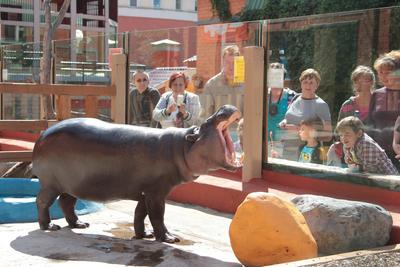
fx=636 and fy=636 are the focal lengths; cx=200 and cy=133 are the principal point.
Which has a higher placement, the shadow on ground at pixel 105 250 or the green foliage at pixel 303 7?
the green foliage at pixel 303 7

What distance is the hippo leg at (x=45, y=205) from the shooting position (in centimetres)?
575

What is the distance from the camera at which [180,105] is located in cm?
824

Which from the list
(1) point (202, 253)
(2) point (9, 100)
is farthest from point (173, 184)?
(2) point (9, 100)

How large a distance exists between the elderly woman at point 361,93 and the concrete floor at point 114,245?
1.72 meters

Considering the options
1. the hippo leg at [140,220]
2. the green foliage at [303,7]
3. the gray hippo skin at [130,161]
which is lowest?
the hippo leg at [140,220]

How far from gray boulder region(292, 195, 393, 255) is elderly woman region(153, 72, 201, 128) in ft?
10.9

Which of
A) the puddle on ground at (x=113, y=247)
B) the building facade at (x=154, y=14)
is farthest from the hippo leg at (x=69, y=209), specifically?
the building facade at (x=154, y=14)

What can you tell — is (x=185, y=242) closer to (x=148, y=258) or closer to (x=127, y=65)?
(x=148, y=258)

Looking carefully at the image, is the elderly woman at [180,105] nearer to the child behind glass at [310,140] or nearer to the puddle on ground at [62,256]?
the child behind glass at [310,140]

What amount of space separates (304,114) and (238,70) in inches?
46.0

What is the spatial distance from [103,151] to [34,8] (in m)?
24.2

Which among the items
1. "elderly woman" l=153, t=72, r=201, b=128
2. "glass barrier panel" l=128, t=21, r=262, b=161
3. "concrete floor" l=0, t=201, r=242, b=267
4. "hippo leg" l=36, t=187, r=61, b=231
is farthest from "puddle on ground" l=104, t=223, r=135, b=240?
"elderly woman" l=153, t=72, r=201, b=128

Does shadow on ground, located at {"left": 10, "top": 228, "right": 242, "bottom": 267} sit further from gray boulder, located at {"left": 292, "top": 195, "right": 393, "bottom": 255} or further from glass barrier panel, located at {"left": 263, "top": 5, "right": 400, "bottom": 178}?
glass barrier panel, located at {"left": 263, "top": 5, "right": 400, "bottom": 178}

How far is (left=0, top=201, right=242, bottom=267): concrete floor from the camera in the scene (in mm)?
4840
